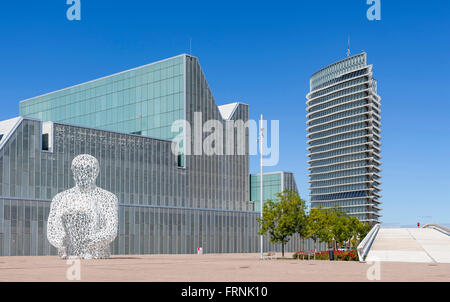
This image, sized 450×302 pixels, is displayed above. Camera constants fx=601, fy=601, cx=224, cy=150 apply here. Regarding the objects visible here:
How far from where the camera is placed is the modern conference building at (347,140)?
150 m

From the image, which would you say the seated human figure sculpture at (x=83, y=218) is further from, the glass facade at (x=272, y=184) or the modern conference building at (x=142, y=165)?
the glass facade at (x=272, y=184)

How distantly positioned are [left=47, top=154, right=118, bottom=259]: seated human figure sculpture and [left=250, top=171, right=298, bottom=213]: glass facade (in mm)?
55329

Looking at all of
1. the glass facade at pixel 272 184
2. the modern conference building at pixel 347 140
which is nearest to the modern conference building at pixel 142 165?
the glass facade at pixel 272 184

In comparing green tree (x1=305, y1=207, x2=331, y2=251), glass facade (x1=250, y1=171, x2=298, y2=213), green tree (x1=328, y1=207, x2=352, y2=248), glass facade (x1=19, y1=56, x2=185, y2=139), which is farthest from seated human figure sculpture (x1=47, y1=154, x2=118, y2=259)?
glass facade (x1=250, y1=171, x2=298, y2=213)

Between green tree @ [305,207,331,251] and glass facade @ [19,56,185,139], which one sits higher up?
glass facade @ [19,56,185,139]

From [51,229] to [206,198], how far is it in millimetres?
44672

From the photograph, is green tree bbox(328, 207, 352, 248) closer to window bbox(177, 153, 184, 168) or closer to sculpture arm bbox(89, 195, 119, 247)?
window bbox(177, 153, 184, 168)

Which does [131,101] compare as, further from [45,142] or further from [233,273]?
[233,273]

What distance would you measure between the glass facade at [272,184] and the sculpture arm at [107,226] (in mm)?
55108

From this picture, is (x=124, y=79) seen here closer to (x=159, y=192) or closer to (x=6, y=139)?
(x=159, y=192)

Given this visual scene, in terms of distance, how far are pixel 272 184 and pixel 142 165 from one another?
2846 centimetres

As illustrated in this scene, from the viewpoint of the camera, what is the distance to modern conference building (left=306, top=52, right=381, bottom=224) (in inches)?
5901

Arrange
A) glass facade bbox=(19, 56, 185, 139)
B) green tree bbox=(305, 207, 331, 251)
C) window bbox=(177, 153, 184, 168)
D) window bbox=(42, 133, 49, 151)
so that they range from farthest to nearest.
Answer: glass facade bbox=(19, 56, 185, 139), window bbox=(177, 153, 184, 168), window bbox=(42, 133, 49, 151), green tree bbox=(305, 207, 331, 251)
